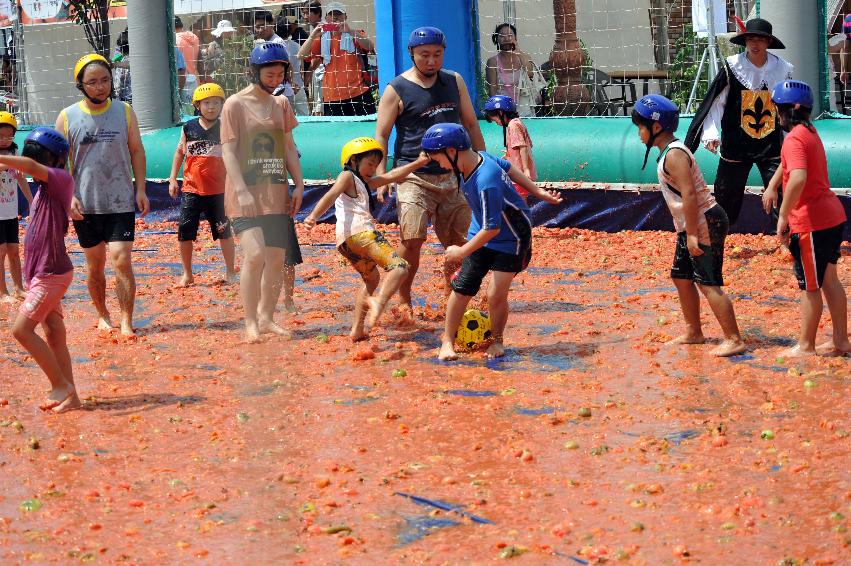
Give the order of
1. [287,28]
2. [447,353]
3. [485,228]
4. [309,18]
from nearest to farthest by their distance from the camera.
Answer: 1. [485,228]
2. [447,353]
3. [287,28]
4. [309,18]

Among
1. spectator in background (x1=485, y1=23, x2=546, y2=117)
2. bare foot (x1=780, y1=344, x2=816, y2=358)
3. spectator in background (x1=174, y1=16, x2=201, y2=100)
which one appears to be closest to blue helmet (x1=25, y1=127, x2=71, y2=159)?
bare foot (x1=780, y1=344, x2=816, y2=358)

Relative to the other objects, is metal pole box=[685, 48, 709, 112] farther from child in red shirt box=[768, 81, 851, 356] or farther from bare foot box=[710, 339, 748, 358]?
bare foot box=[710, 339, 748, 358]

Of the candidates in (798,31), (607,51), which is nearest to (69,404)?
(798,31)

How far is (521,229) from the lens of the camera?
7574 millimetres

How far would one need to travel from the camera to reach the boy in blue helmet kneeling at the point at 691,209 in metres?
7.32

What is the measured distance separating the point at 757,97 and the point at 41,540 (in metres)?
7.18

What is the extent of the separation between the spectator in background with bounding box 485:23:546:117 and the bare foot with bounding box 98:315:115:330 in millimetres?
6615

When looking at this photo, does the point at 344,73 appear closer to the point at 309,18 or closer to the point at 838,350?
the point at 309,18

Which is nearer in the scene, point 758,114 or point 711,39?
point 758,114

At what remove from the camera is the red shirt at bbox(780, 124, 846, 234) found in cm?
716

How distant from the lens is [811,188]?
723cm

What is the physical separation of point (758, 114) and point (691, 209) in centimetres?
316

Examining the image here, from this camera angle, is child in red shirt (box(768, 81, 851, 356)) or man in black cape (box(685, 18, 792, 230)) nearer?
child in red shirt (box(768, 81, 851, 356))

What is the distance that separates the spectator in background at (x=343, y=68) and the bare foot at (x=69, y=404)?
914 centimetres
